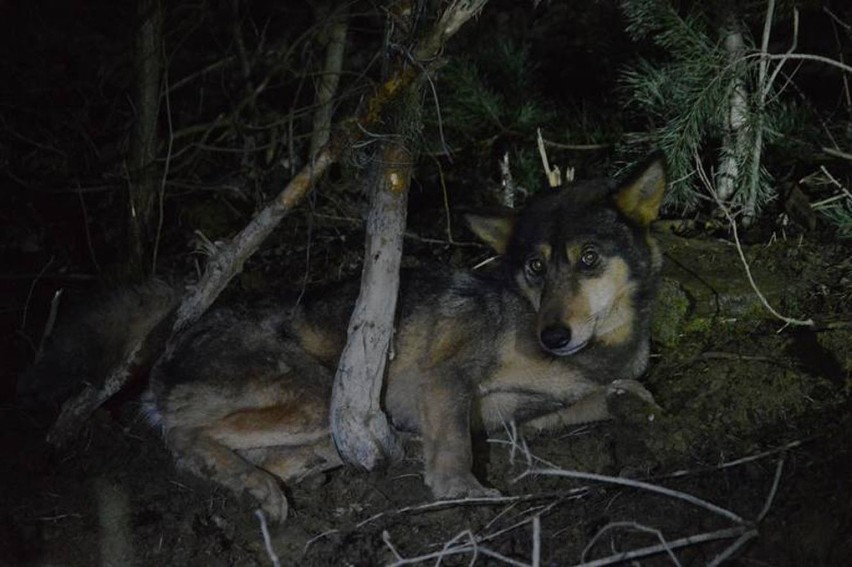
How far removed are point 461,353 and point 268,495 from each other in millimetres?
1382

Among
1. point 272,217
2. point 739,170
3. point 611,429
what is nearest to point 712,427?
point 611,429

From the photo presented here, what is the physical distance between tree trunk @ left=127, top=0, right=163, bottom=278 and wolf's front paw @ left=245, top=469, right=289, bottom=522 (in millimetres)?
2400

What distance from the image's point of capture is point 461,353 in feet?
18.1

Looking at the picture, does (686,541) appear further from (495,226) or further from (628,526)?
(495,226)

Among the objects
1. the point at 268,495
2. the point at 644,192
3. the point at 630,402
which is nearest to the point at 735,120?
the point at 644,192

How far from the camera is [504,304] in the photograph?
18.4ft

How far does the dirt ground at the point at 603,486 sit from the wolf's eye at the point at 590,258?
36.0 inches

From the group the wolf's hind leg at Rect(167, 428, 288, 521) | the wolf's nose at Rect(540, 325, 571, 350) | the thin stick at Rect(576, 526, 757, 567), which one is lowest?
the thin stick at Rect(576, 526, 757, 567)

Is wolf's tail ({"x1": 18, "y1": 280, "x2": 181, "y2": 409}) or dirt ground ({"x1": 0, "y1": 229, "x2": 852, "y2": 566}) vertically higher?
wolf's tail ({"x1": 18, "y1": 280, "x2": 181, "y2": 409})

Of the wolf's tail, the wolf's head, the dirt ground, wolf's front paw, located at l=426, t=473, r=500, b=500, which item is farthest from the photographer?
the wolf's tail

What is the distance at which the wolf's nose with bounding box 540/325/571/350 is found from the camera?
16.5 ft

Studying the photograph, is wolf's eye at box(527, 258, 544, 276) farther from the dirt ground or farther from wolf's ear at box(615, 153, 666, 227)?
the dirt ground

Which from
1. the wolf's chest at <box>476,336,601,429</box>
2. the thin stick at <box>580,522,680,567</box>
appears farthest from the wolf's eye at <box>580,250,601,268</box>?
the thin stick at <box>580,522,680,567</box>

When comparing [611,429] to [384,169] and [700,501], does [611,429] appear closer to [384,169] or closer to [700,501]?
[700,501]
